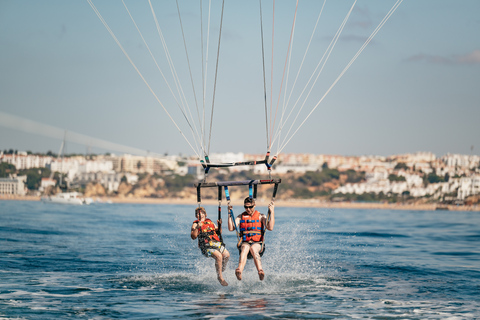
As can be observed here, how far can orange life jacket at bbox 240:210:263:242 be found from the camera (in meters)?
12.1

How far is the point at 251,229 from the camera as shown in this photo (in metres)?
12.1

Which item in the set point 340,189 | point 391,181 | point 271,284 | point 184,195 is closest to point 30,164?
point 184,195

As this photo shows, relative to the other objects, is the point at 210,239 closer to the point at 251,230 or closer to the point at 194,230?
the point at 194,230

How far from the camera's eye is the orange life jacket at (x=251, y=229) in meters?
12.1

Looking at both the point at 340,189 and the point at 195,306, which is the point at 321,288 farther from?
the point at 340,189

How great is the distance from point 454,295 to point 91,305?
7.11m

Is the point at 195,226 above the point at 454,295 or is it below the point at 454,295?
above

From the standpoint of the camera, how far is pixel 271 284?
43.2 ft

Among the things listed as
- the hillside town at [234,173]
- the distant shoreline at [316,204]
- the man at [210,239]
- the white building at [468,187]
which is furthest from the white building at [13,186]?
the man at [210,239]

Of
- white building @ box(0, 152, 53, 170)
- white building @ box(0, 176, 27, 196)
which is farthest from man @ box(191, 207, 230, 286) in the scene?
white building @ box(0, 152, 53, 170)

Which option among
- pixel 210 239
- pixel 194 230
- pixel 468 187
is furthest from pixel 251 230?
pixel 468 187

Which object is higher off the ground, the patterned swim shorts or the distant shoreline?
the patterned swim shorts

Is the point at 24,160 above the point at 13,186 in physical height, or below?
above

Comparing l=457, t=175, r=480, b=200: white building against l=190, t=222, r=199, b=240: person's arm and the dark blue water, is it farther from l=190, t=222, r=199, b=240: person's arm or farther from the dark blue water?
l=190, t=222, r=199, b=240: person's arm
